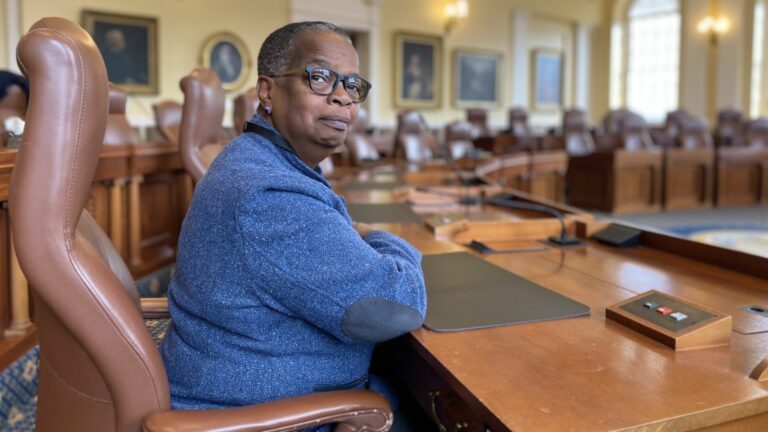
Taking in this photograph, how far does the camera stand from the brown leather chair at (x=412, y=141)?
6.45 meters

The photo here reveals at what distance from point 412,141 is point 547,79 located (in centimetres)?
755

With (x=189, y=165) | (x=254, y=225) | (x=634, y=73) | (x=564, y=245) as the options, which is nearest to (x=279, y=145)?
(x=254, y=225)

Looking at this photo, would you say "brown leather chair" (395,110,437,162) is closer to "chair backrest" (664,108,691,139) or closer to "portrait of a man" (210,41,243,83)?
"portrait of a man" (210,41,243,83)

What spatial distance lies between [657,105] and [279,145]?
44.1 feet

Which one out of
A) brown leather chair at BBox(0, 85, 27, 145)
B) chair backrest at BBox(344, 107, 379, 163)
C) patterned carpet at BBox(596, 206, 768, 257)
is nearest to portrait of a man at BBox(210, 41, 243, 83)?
chair backrest at BBox(344, 107, 379, 163)

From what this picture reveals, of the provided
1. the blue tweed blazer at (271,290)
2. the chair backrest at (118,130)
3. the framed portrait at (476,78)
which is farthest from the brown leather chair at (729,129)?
the blue tweed blazer at (271,290)

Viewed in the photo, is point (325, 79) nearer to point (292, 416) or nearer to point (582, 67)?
point (292, 416)

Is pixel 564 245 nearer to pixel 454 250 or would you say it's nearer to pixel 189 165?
pixel 454 250

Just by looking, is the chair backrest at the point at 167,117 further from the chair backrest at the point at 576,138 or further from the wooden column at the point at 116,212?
the chair backrest at the point at 576,138

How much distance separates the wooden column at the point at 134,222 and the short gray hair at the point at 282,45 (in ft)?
6.52

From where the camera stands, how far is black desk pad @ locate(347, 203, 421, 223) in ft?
7.54

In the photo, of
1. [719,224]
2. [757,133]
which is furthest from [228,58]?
[757,133]

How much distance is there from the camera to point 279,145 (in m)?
A: 1.08

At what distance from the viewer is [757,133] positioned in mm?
8562
